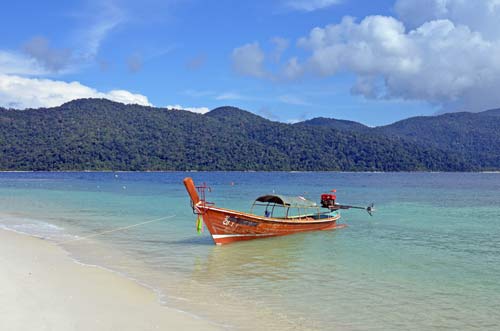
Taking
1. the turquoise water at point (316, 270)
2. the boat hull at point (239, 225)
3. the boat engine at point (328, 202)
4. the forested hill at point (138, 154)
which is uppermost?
the forested hill at point (138, 154)

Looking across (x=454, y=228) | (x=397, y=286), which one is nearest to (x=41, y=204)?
(x=454, y=228)

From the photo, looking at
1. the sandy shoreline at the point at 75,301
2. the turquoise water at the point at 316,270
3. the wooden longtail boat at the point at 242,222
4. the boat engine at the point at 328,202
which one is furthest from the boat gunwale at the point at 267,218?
the sandy shoreline at the point at 75,301

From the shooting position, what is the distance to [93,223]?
27.9 metres

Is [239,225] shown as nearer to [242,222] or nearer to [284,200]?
[242,222]

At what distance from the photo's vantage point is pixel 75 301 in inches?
427

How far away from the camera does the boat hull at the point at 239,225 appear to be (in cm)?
2006

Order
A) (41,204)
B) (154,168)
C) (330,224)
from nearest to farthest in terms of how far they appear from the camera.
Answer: (330,224), (41,204), (154,168)

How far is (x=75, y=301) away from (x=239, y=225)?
10.6 metres

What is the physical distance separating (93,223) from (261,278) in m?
16.3

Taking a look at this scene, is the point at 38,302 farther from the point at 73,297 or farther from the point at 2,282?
the point at 2,282

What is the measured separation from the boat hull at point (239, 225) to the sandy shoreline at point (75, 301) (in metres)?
6.06

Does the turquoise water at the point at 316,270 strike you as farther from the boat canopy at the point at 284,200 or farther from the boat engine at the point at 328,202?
the boat engine at the point at 328,202

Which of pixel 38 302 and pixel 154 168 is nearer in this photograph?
pixel 38 302

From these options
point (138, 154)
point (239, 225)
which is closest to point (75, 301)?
point (239, 225)
